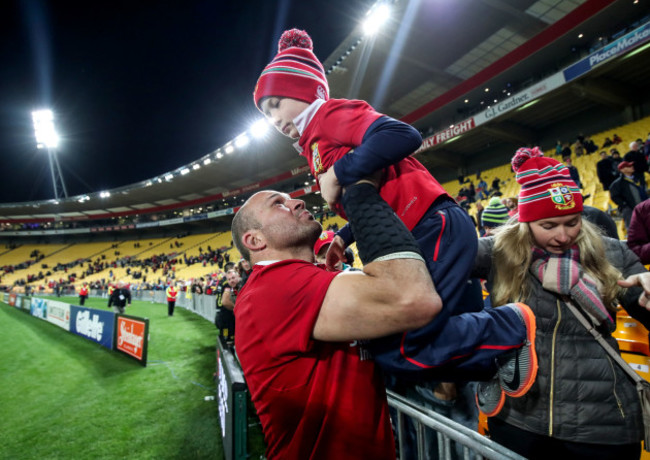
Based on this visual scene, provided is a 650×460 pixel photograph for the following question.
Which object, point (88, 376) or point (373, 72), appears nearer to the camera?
point (88, 376)

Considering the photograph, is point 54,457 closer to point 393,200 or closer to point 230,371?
point 230,371

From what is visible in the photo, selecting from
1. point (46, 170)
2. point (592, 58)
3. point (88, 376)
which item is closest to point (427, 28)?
point (592, 58)

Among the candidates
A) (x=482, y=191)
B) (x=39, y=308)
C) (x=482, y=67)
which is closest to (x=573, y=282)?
(x=482, y=191)

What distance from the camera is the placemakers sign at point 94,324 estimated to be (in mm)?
8250

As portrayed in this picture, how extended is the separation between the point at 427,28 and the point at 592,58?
19.2 ft

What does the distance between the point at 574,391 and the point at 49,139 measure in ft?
187

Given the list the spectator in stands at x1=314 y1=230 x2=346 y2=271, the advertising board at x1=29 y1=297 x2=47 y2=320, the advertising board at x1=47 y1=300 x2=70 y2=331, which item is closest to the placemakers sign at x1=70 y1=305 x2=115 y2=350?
the advertising board at x1=47 y1=300 x2=70 y2=331

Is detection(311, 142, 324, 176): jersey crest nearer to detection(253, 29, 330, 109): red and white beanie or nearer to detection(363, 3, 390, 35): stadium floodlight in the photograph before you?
detection(253, 29, 330, 109): red and white beanie

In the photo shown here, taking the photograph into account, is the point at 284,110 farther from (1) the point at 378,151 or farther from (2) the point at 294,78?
(1) the point at 378,151

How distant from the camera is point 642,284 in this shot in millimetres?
1283

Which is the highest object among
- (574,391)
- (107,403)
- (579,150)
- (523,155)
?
(579,150)

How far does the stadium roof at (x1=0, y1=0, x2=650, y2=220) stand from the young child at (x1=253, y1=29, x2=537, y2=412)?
13307 mm

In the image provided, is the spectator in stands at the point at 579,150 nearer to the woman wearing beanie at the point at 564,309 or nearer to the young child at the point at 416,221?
the woman wearing beanie at the point at 564,309

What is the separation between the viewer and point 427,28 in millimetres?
12875
